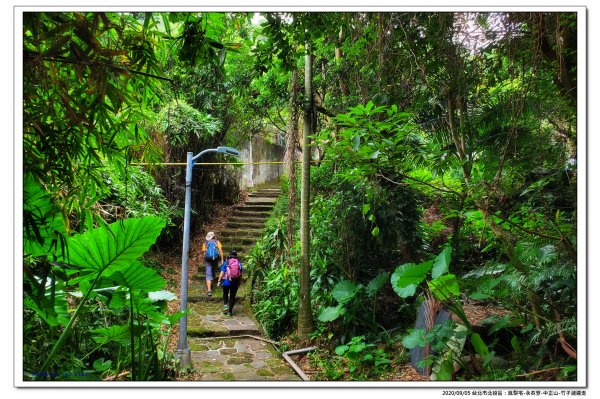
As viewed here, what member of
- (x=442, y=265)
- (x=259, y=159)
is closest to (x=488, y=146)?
(x=442, y=265)

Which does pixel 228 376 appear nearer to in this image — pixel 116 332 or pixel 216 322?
pixel 216 322

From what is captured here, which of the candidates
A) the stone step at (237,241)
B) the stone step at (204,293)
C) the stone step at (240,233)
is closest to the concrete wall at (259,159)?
the stone step at (240,233)

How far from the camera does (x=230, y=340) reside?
17.7 feet

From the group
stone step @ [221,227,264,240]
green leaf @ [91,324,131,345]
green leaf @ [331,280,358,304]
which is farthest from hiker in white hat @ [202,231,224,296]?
green leaf @ [91,324,131,345]

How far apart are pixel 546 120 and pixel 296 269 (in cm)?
342

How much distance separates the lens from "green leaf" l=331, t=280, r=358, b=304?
447 cm

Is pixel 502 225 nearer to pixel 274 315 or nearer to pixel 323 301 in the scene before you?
pixel 323 301

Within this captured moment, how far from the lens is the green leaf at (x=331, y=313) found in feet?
14.6

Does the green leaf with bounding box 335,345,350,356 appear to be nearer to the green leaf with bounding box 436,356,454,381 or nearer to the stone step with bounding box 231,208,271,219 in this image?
the green leaf with bounding box 436,356,454,381

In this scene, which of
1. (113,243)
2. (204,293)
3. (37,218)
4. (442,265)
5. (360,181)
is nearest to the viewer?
(37,218)

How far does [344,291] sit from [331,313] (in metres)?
0.28

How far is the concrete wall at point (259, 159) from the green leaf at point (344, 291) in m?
5.93

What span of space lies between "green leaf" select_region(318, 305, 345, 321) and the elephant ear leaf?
10.1ft

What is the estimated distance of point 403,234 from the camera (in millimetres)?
4527
